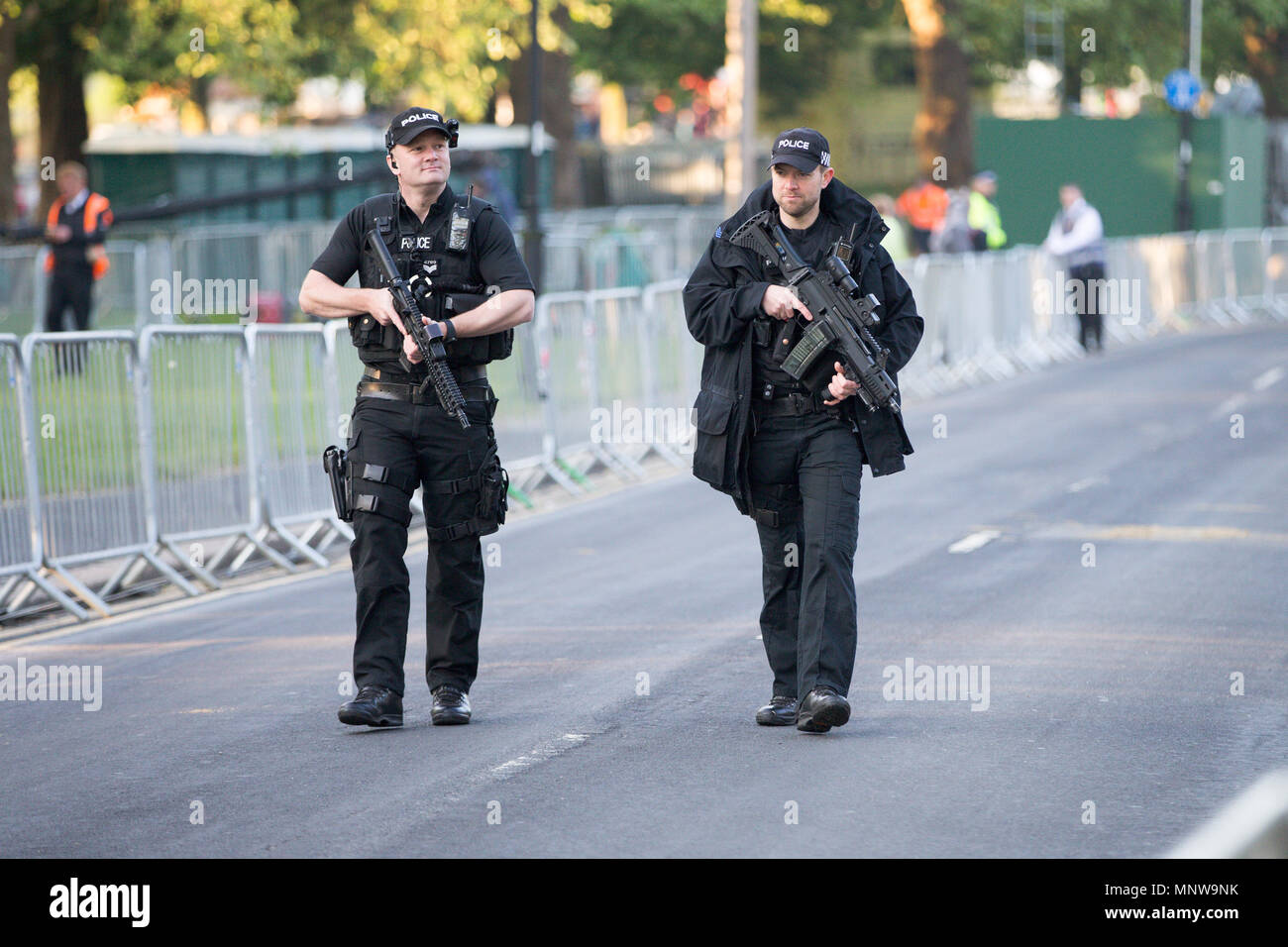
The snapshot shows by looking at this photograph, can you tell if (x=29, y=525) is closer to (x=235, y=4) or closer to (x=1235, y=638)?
(x=1235, y=638)

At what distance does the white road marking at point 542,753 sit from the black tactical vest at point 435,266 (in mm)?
1367

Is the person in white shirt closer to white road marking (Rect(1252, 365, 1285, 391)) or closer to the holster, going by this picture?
white road marking (Rect(1252, 365, 1285, 391))

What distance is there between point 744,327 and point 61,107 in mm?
23660

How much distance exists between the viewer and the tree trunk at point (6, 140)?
25.0m

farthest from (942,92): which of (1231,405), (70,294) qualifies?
(70,294)

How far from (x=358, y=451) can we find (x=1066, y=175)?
3380 cm

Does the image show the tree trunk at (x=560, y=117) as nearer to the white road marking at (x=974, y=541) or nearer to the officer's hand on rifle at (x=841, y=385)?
the white road marking at (x=974, y=541)

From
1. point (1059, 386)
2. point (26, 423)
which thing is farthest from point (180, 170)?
point (26, 423)

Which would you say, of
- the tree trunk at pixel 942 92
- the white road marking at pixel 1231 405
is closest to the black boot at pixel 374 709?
the white road marking at pixel 1231 405

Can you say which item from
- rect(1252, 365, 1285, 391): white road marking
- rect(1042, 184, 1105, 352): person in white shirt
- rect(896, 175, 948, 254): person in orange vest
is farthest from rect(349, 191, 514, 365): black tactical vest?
rect(896, 175, 948, 254): person in orange vest

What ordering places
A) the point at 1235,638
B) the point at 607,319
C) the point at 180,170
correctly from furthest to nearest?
1. the point at 180,170
2. the point at 607,319
3. the point at 1235,638

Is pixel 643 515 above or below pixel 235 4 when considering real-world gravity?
below

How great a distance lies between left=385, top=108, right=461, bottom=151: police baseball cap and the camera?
6973mm
